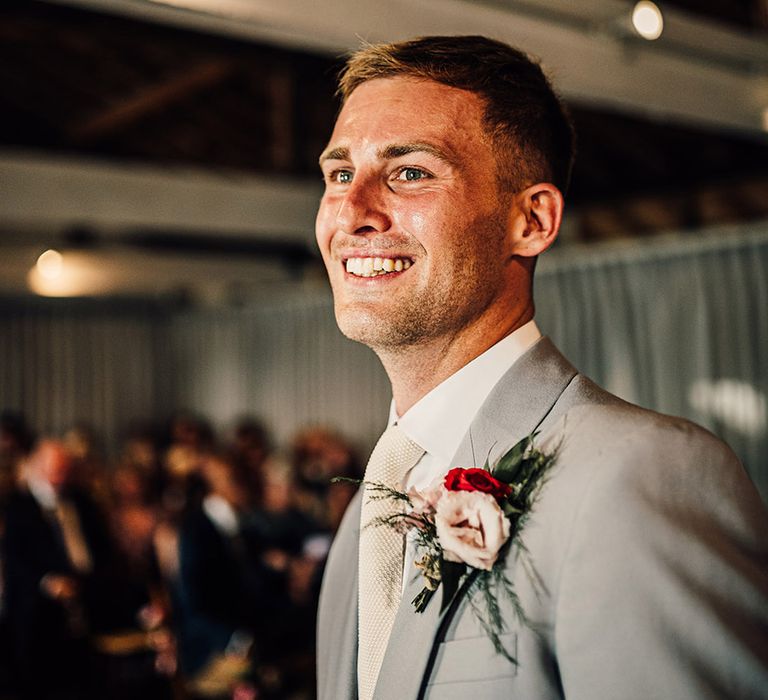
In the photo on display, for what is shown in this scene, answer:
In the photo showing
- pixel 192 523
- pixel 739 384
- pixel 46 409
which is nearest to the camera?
pixel 192 523

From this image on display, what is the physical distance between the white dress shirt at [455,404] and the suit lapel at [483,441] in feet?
0.13

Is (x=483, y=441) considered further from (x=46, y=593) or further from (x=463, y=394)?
(x=46, y=593)

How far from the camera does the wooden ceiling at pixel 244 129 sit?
6.34 metres

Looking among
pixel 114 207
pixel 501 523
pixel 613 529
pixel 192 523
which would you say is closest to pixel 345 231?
pixel 501 523

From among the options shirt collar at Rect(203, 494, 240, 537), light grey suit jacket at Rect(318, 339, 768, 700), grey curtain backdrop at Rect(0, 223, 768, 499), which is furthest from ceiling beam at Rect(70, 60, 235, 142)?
light grey suit jacket at Rect(318, 339, 768, 700)

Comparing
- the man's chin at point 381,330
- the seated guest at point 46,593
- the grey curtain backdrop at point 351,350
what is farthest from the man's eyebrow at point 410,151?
the seated guest at point 46,593

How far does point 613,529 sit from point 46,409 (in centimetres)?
1049

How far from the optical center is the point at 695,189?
810cm

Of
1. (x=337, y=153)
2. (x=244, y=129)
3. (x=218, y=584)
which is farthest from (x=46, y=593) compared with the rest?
(x=337, y=153)

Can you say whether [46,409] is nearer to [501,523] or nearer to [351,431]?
[351,431]

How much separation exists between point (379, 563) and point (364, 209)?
533 mm

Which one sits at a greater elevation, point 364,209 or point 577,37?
point 577,37

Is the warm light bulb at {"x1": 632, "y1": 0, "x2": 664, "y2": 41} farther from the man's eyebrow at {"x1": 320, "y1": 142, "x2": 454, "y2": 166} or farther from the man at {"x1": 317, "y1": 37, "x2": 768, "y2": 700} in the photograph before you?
the man's eyebrow at {"x1": 320, "y1": 142, "x2": 454, "y2": 166}

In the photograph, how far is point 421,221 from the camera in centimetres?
124
